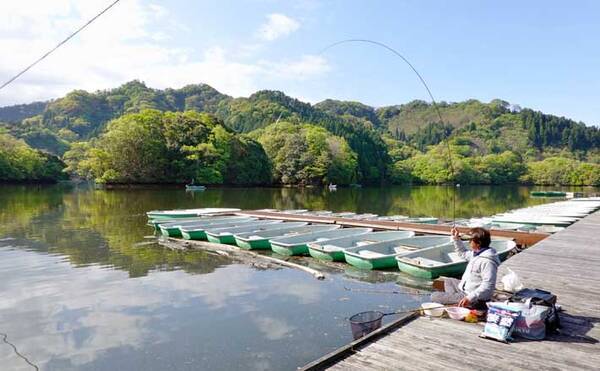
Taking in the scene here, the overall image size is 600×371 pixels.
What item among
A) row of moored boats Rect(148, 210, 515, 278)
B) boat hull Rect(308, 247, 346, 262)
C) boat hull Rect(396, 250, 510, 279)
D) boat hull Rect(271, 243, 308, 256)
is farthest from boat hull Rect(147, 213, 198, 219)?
boat hull Rect(396, 250, 510, 279)

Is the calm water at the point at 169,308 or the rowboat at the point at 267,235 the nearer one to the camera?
the calm water at the point at 169,308

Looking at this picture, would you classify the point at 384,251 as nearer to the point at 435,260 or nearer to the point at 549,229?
the point at 435,260

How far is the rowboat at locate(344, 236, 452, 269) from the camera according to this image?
48.4 feet

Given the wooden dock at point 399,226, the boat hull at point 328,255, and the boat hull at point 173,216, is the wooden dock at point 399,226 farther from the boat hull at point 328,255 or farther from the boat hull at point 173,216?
the boat hull at point 328,255

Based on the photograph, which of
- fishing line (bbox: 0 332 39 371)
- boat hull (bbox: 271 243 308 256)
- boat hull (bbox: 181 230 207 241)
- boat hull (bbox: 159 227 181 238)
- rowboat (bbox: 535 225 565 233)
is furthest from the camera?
boat hull (bbox: 159 227 181 238)

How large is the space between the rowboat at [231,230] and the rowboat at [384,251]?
21.3ft

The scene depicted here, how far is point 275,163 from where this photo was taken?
322 feet

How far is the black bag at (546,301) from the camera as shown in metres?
6.61

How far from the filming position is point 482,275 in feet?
23.3

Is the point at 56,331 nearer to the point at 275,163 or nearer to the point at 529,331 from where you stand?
the point at 529,331

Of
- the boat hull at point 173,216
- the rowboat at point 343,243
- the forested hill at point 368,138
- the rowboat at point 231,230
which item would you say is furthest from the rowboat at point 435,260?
the forested hill at point 368,138

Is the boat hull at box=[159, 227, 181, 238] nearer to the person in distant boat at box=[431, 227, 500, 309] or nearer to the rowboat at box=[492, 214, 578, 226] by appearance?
the person in distant boat at box=[431, 227, 500, 309]

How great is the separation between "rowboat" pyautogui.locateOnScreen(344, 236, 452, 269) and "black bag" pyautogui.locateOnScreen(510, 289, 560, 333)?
7470mm

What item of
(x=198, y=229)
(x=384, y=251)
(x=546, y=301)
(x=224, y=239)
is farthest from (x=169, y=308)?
(x=198, y=229)
